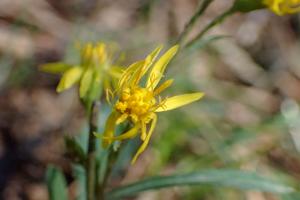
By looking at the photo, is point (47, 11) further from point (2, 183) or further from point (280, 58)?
point (280, 58)

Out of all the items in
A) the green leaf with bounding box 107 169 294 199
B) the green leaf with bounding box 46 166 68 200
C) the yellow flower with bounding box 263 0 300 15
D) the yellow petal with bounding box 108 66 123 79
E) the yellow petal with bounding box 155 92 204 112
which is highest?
the yellow petal with bounding box 108 66 123 79

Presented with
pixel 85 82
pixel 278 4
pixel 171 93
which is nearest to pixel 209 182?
pixel 85 82

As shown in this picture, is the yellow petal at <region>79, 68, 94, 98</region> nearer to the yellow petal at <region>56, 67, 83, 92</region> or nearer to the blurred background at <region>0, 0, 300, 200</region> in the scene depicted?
the yellow petal at <region>56, 67, 83, 92</region>

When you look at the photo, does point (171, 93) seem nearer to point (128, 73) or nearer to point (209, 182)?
point (209, 182)

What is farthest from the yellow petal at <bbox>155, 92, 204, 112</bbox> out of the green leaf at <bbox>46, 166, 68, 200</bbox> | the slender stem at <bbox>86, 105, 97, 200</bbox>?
the green leaf at <bbox>46, 166, 68, 200</bbox>

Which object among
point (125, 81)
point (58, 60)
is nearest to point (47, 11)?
point (58, 60)

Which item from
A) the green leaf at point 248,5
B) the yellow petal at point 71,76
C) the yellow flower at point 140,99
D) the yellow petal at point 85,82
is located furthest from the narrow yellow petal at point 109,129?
the green leaf at point 248,5
